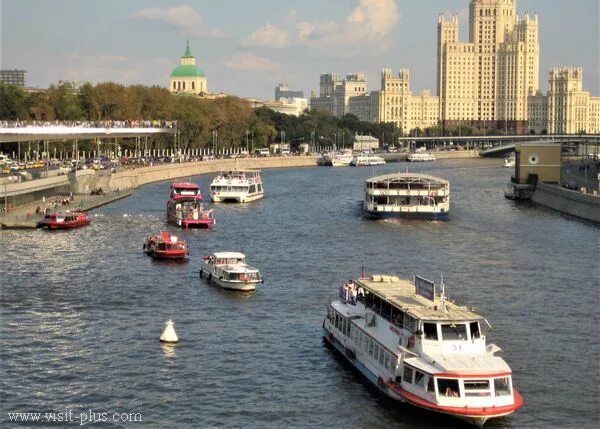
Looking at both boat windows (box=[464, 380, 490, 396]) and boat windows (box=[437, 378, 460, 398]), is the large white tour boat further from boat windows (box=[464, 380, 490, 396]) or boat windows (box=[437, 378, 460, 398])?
boat windows (box=[464, 380, 490, 396])

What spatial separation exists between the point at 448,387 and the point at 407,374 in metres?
1.45

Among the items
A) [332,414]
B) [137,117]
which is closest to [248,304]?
[332,414]

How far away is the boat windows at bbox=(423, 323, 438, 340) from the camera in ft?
87.7

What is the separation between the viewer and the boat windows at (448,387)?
25219mm

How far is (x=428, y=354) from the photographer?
26.4 meters

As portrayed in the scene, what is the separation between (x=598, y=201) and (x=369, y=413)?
4704 cm

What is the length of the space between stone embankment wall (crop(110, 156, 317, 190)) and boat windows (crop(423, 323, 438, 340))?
63.4 m

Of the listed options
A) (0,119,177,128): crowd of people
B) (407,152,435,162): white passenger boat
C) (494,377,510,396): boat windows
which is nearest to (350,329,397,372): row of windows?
(494,377,510,396): boat windows

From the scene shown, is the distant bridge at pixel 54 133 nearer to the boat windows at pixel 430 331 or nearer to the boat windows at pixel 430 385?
the boat windows at pixel 430 331

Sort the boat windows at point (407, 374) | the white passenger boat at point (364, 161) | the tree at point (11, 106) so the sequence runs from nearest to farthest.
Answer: the boat windows at point (407, 374), the tree at point (11, 106), the white passenger boat at point (364, 161)

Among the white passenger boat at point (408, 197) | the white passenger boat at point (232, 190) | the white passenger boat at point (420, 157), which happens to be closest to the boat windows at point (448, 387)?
the white passenger boat at point (408, 197)

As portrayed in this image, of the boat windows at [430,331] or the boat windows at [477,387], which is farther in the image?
the boat windows at [430,331]

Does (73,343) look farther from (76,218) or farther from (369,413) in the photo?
(76,218)

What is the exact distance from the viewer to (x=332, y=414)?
26.7 meters
